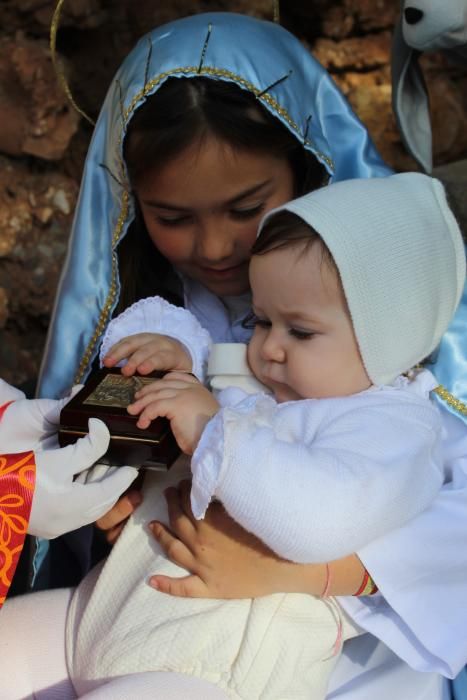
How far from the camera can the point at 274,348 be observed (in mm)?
1446

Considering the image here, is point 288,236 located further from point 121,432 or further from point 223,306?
point 223,306

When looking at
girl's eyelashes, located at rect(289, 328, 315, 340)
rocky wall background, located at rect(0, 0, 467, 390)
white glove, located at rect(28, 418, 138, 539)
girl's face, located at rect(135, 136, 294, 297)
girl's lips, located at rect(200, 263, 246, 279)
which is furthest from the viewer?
rocky wall background, located at rect(0, 0, 467, 390)

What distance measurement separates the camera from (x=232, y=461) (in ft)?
3.90

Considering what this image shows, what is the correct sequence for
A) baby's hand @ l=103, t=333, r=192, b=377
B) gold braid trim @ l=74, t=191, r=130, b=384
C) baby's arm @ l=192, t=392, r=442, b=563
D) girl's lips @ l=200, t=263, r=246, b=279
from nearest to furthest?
baby's arm @ l=192, t=392, r=442, b=563
baby's hand @ l=103, t=333, r=192, b=377
girl's lips @ l=200, t=263, r=246, b=279
gold braid trim @ l=74, t=191, r=130, b=384

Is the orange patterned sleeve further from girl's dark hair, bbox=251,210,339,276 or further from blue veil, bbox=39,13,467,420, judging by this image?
blue veil, bbox=39,13,467,420

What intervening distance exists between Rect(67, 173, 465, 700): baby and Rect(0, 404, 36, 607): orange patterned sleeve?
0.17 m

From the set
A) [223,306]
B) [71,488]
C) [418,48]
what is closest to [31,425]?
[71,488]

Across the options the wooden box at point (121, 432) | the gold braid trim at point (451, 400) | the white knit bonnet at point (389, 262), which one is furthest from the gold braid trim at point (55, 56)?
the gold braid trim at point (451, 400)

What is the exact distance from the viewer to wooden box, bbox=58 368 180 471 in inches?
53.0

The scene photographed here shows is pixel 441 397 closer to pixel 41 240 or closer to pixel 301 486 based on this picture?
pixel 301 486

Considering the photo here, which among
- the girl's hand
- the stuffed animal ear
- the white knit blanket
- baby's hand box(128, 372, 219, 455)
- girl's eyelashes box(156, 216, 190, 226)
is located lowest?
the white knit blanket

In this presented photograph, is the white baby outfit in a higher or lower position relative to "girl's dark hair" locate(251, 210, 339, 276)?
lower

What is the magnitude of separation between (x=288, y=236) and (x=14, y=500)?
1.84ft

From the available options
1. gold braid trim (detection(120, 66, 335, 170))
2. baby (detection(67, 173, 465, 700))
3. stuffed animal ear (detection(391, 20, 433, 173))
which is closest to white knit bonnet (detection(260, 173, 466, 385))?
baby (detection(67, 173, 465, 700))
